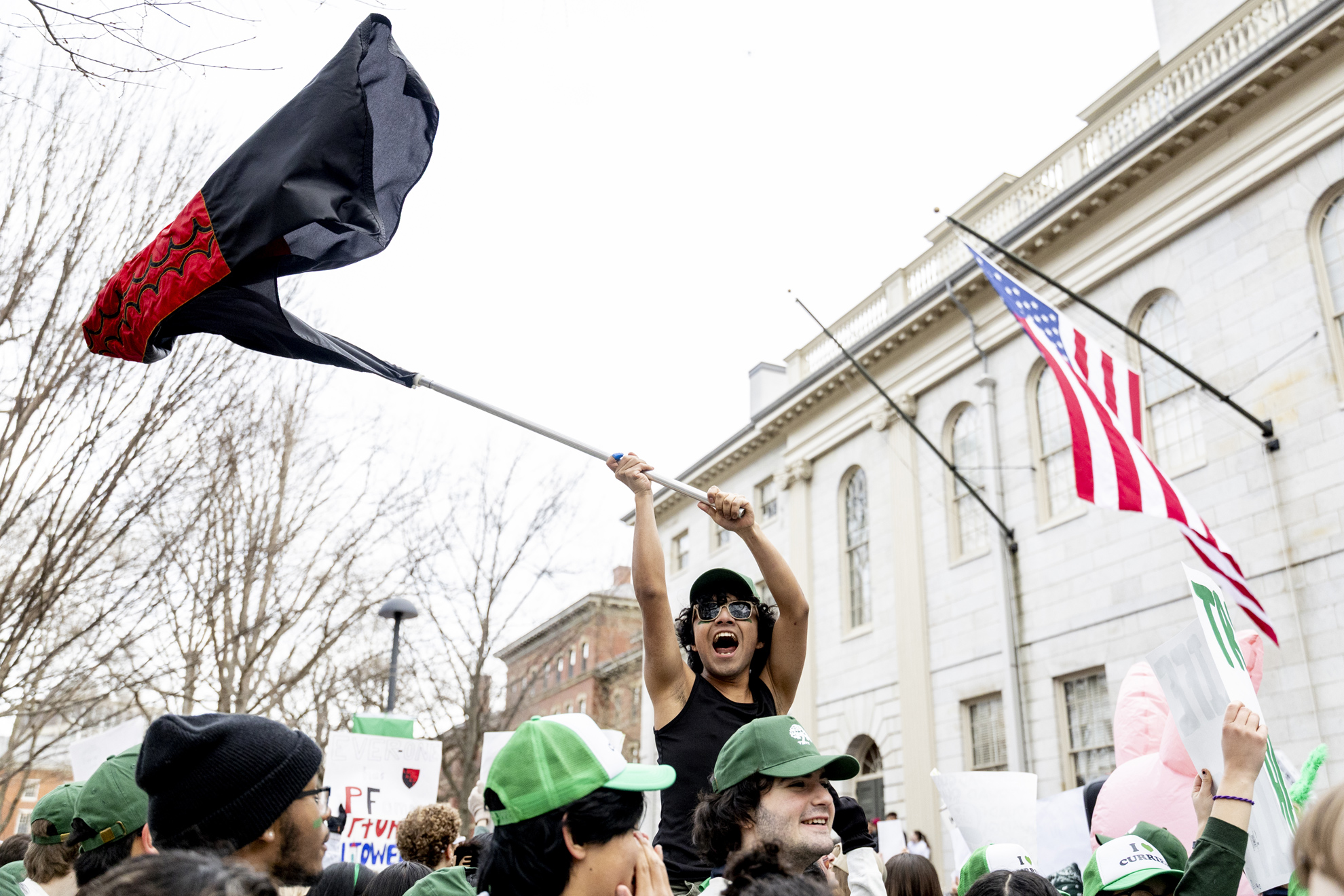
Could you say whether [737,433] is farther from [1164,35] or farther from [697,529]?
[1164,35]

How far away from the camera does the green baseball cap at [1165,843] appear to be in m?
3.70

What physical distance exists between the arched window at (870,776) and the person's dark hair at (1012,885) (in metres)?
17.4

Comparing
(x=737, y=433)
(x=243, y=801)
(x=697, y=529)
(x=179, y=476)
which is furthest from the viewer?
(x=697, y=529)

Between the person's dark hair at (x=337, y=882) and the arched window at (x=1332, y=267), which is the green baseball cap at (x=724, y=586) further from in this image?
the arched window at (x=1332, y=267)

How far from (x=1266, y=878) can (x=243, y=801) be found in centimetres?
299

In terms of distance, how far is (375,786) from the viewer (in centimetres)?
945

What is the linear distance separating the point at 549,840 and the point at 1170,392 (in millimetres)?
14668

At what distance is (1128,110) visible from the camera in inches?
662

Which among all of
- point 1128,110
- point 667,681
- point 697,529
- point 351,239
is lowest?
point 667,681

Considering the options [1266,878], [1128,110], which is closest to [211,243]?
[1266,878]

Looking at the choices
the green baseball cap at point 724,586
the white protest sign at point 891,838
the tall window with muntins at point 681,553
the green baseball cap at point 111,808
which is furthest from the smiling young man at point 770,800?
the tall window with muntins at point 681,553

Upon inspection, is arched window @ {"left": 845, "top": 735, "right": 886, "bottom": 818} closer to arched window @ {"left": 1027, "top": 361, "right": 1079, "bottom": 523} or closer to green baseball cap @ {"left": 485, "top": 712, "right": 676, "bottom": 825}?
arched window @ {"left": 1027, "top": 361, "right": 1079, "bottom": 523}

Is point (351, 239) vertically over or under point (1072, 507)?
under

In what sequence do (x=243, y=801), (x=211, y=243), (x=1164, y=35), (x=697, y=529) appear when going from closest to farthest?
1. (x=243, y=801)
2. (x=211, y=243)
3. (x=1164, y=35)
4. (x=697, y=529)
